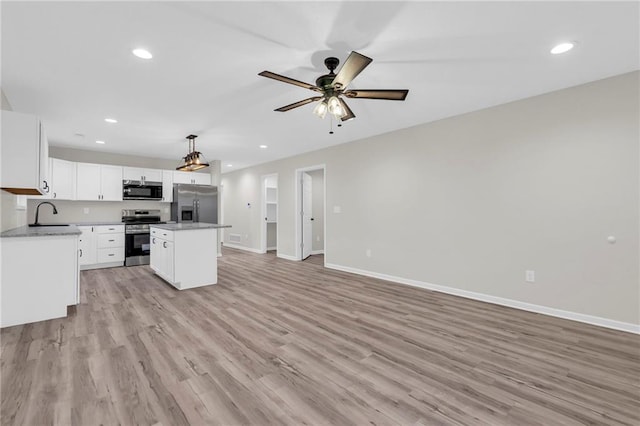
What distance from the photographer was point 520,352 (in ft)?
7.91

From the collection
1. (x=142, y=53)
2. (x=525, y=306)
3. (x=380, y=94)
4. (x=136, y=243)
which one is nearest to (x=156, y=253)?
(x=136, y=243)

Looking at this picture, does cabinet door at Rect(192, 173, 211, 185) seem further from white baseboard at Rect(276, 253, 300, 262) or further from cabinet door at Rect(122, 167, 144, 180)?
white baseboard at Rect(276, 253, 300, 262)

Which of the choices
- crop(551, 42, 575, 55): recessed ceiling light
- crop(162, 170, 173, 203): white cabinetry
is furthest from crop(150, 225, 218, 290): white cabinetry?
crop(551, 42, 575, 55): recessed ceiling light

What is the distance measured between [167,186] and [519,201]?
7072 millimetres

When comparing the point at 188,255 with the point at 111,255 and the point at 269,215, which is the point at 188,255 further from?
the point at 269,215

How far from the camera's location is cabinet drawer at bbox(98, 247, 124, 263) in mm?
5742

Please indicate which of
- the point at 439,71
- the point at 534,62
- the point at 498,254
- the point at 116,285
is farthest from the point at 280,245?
the point at 534,62

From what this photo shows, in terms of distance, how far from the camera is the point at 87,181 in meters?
5.93

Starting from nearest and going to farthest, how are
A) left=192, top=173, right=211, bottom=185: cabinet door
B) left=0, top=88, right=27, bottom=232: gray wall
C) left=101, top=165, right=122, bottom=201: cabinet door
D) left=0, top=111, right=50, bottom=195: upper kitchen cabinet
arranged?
left=0, top=111, right=50, bottom=195: upper kitchen cabinet
left=0, top=88, right=27, bottom=232: gray wall
left=101, top=165, right=122, bottom=201: cabinet door
left=192, top=173, right=211, bottom=185: cabinet door

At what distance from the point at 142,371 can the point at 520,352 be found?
3014mm

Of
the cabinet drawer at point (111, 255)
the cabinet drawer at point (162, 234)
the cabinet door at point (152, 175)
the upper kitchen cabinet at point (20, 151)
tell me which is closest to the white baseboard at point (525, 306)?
the cabinet drawer at point (162, 234)

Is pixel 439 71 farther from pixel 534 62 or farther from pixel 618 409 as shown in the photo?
pixel 618 409

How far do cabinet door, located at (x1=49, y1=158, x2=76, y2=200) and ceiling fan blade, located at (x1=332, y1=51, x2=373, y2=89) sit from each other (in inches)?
241

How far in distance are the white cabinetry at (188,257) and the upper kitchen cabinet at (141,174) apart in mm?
2581
